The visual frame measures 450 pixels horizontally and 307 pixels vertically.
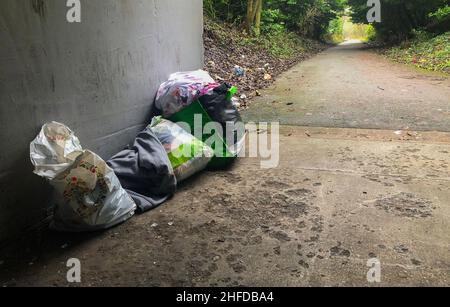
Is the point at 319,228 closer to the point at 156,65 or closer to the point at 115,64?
the point at 115,64

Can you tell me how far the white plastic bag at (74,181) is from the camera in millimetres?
2246

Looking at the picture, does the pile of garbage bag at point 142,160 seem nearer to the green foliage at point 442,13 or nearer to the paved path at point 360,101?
the paved path at point 360,101

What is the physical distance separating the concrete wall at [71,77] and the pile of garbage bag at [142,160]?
141 mm

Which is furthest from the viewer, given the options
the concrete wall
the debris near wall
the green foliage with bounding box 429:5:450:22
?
the green foliage with bounding box 429:5:450:22

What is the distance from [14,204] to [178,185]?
46.8 inches

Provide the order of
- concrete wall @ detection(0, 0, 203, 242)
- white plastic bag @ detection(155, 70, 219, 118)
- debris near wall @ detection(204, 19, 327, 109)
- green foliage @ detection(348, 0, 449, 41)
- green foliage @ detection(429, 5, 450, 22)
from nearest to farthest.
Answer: concrete wall @ detection(0, 0, 203, 242)
white plastic bag @ detection(155, 70, 219, 118)
debris near wall @ detection(204, 19, 327, 109)
green foliage @ detection(429, 5, 450, 22)
green foliage @ detection(348, 0, 449, 41)

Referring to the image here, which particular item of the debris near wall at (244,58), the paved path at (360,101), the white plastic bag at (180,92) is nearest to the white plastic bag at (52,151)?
the white plastic bag at (180,92)

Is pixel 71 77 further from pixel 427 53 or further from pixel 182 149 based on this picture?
pixel 427 53

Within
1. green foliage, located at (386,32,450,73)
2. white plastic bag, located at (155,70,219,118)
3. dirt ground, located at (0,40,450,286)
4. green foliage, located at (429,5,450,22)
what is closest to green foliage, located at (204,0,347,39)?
green foliage, located at (386,32,450,73)

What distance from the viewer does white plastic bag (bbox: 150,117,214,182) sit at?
3035mm

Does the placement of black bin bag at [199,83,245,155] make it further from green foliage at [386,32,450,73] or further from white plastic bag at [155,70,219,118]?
green foliage at [386,32,450,73]

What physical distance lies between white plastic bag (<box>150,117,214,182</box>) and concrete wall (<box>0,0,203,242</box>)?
0.37 m

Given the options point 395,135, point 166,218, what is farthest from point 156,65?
point 395,135

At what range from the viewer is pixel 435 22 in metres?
12.9
